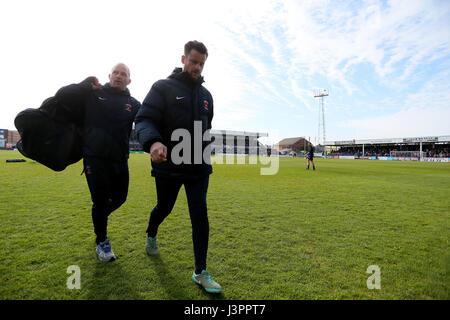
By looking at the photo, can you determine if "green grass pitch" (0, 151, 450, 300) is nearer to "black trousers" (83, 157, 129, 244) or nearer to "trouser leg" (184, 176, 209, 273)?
"trouser leg" (184, 176, 209, 273)

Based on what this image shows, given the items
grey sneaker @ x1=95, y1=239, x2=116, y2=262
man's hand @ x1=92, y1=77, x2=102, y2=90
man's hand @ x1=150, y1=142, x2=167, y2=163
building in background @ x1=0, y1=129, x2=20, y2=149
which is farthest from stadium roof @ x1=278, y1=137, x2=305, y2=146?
man's hand @ x1=150, y1=142, x2=167, y2=163

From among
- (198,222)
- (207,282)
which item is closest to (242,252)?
(207,282)

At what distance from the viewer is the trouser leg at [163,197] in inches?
92.0

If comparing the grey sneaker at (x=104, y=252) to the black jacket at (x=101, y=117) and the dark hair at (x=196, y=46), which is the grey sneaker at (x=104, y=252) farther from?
the dark hair at (x=196, y=46)

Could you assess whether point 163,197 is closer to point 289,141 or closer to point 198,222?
point 198,222

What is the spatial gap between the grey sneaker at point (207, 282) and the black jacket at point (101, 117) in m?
1.58

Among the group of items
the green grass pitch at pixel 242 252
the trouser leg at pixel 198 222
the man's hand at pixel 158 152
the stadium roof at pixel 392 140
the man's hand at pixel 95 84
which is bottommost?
the green grass pitch at pixel 242 252

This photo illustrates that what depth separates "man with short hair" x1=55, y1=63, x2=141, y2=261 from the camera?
8.30ft

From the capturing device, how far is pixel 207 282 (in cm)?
209

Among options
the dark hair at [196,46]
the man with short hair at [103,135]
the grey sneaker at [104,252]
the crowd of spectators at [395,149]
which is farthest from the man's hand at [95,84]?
the crowd of spectators at [395,149]

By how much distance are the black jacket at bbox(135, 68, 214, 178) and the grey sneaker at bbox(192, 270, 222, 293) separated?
944 mm

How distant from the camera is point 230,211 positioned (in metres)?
4.84

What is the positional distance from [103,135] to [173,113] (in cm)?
97
